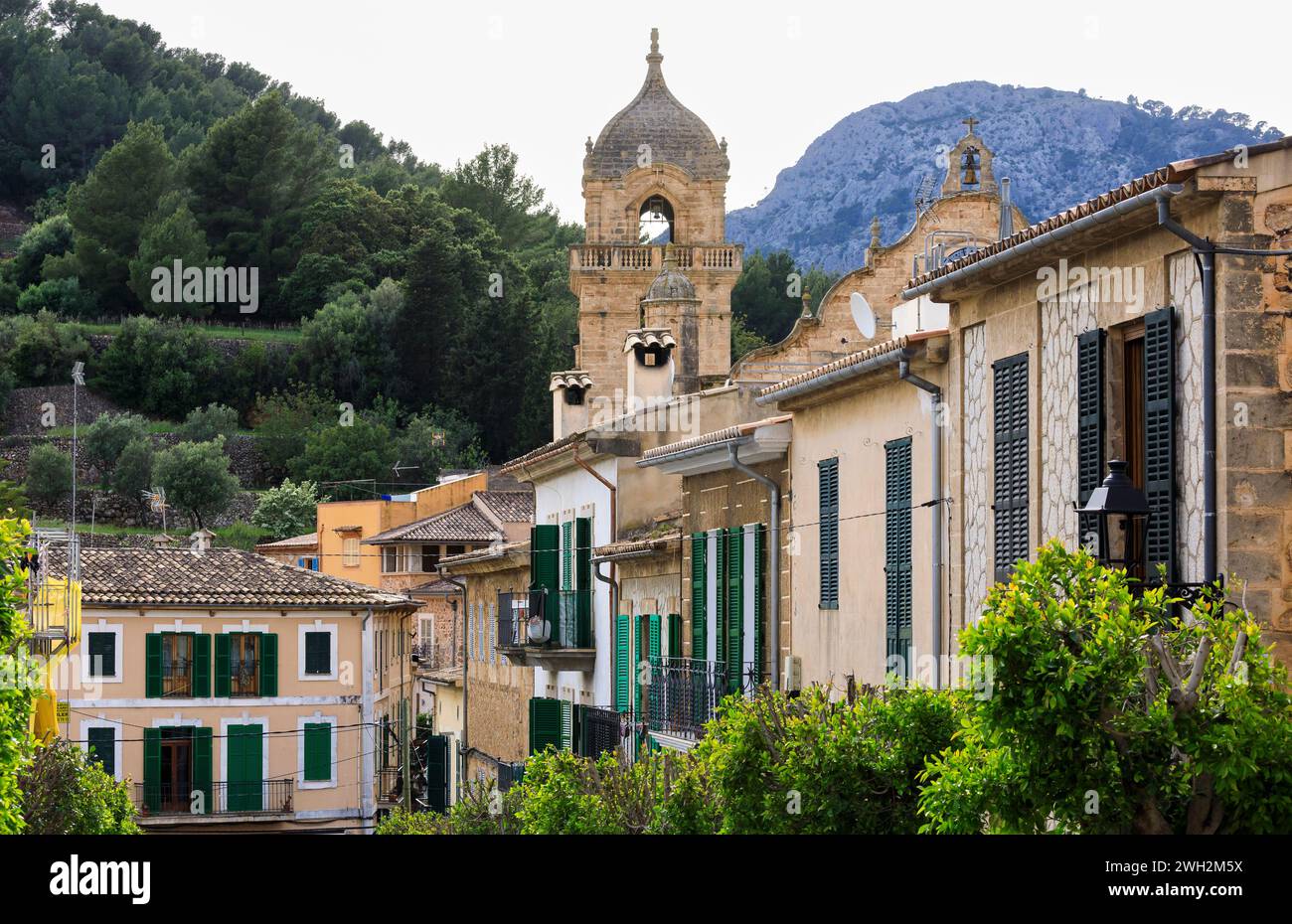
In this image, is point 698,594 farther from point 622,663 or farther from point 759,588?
point 622,663

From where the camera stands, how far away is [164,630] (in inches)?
1657

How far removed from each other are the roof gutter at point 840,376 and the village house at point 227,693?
23.4 metres

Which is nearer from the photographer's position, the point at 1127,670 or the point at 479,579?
the point at 1127,670

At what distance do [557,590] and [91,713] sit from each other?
13927 millimetres

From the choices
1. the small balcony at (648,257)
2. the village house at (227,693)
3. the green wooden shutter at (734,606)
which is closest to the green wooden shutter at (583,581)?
the green wooden shutter at (734,606)

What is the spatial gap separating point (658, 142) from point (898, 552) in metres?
37.9

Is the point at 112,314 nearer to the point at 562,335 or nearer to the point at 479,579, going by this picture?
the point at 562,335

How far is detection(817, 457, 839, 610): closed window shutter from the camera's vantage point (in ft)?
63.7

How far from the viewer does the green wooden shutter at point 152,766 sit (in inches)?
1602

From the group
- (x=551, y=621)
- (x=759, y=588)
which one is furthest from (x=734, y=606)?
(x=551, y=621)

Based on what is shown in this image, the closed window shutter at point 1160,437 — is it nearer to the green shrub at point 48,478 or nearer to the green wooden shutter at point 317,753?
the green wooden shutter at point 317,753
